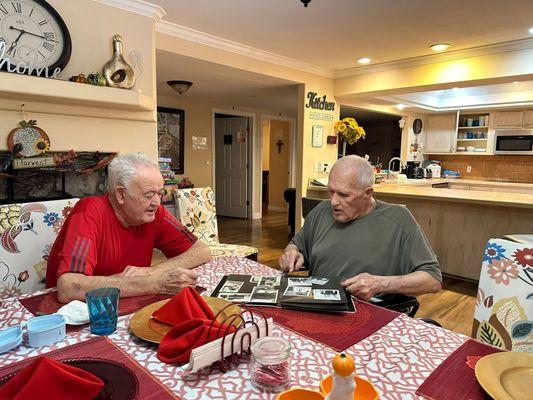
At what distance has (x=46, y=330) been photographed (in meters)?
0.92

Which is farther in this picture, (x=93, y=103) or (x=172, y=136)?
(x=172, y=136)

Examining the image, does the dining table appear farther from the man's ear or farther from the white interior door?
the white interior door

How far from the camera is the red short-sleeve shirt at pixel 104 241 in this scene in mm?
1322

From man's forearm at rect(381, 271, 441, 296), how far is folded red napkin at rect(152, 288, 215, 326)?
727 mm

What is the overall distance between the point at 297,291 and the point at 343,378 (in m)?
0.66

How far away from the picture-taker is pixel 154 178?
4.94 feet

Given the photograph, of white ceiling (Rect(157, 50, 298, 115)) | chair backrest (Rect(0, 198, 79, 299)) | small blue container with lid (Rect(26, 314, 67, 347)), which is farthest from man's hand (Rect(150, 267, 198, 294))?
white ceiling (Rect(157, 50, 298, 115))

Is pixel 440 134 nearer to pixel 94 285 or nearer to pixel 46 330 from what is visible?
pixel 94 285

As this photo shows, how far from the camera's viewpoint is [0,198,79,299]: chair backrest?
152 cm

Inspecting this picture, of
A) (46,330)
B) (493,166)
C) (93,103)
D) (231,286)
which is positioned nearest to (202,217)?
(93,103)

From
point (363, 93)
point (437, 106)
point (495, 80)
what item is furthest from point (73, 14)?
point (437, 106)

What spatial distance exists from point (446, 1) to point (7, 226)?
307 cm

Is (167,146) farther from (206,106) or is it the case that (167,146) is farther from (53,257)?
(53,257)

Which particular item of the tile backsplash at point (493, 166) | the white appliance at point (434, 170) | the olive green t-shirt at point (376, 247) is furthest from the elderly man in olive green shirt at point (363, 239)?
the tile backsplash at point (493, 166)
